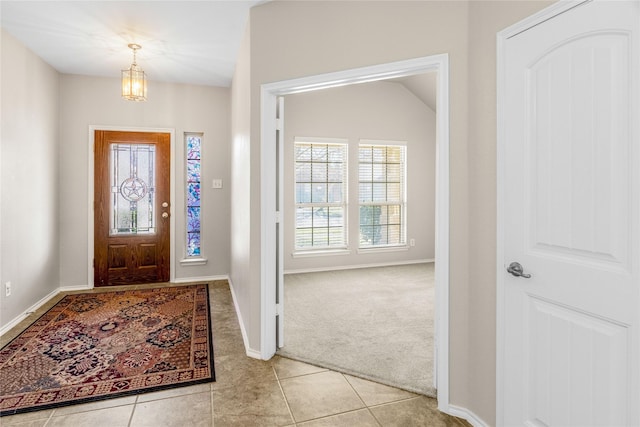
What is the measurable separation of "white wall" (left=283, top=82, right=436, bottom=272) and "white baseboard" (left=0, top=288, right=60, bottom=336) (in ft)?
9.83

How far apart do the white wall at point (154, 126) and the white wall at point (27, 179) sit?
0.48ft

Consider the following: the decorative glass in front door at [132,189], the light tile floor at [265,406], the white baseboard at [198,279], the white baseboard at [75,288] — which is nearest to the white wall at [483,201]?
the light tile floor at [265,406]

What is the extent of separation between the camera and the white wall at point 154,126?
448 centimetres

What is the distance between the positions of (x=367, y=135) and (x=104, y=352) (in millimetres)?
4688

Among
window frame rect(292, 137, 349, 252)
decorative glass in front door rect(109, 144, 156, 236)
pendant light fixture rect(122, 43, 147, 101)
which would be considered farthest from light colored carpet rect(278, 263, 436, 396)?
pendant light fixture rect(122, 43, 147, 101)

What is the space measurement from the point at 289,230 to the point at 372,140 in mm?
2079

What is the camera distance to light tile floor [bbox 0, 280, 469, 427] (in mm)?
1972

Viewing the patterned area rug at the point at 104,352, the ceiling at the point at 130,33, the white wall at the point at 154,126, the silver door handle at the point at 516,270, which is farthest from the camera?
the white wall at the point at 154,126

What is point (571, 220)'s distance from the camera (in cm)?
144

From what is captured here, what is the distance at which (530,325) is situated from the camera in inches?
64.0

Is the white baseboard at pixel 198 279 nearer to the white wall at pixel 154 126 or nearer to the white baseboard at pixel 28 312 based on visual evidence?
the white wall at pixel 154 126

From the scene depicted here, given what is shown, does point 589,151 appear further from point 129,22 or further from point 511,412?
point 129,22

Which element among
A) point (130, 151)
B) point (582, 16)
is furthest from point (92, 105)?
point (582, 16)

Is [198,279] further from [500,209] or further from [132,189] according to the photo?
[500,209]
